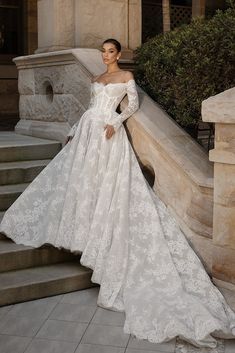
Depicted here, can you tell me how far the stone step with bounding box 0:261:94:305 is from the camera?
418cm

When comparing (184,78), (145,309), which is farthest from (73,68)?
(145,309)

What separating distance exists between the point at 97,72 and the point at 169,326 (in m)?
2.88

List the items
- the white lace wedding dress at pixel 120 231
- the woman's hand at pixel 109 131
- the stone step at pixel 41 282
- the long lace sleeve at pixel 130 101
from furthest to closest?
the long lace sleeve at pixel 130 101 → the woman's hand at pixel 109 131 → the stone step at pixel 41 282 → the white lace wedding dress at pixel 120 231

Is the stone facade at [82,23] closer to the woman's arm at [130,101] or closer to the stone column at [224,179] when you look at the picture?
the woman's arm at [130,101]

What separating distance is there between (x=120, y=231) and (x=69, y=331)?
949 millimetres

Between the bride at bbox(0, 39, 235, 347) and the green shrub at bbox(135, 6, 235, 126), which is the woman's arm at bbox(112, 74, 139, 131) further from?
the green shrub at bbox(135, 6, 235, 126)

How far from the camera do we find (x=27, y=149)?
19.8ft

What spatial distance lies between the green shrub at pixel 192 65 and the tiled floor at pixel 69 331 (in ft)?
7.32

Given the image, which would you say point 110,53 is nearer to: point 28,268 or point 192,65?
point 192,65

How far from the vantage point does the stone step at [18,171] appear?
18.3 feet

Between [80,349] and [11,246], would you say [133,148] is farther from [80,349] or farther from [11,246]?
[80,349]

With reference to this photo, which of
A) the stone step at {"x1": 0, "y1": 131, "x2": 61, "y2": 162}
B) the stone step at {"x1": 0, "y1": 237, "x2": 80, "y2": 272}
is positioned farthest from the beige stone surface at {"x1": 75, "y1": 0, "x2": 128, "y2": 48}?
the stone step at {"x1": 0, "y1": 237, "x2": 80, "y2": 272}

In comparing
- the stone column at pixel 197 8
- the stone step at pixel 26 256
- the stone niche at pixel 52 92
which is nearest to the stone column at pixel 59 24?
the stone niche at pixel 52 92

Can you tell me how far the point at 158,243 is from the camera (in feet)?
13.9
